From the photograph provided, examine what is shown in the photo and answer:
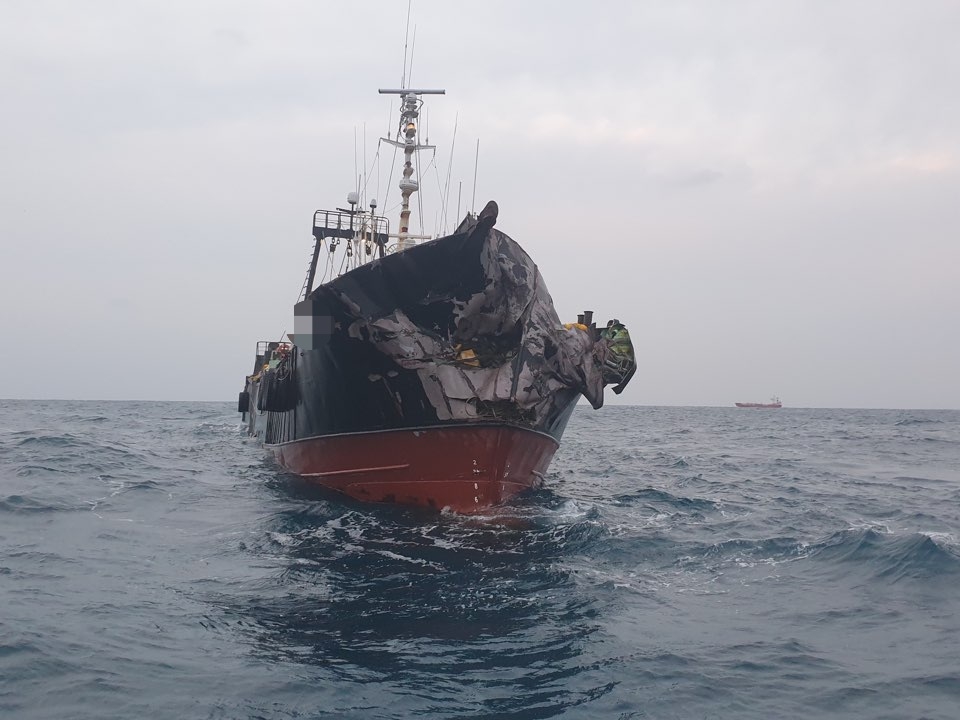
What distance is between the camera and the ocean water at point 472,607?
18.3 feet

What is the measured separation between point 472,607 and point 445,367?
517 cm

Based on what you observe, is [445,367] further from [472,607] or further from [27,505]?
[27,505]

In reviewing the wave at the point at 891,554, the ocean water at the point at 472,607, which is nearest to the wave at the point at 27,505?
the ocean water at the point at 472,607

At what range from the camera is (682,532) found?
1168cm

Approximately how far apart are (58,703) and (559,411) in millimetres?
9996

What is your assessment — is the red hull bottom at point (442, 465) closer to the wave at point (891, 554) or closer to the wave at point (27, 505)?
the wave at point (27, 505)

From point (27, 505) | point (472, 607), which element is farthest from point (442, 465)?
point (27, 505)

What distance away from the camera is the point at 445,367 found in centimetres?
1216

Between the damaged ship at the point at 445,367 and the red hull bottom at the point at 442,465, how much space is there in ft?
0.06

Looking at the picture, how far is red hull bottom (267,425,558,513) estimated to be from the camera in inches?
480

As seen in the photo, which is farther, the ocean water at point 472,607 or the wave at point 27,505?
the wave at point 27,505

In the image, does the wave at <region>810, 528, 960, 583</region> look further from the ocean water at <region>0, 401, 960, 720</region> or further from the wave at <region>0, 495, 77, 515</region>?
the wave at <region>0, 495, 77, 515</region>

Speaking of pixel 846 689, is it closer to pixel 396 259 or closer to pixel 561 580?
pixel 561 580

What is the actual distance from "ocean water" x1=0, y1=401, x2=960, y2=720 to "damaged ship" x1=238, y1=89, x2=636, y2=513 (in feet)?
2.72
